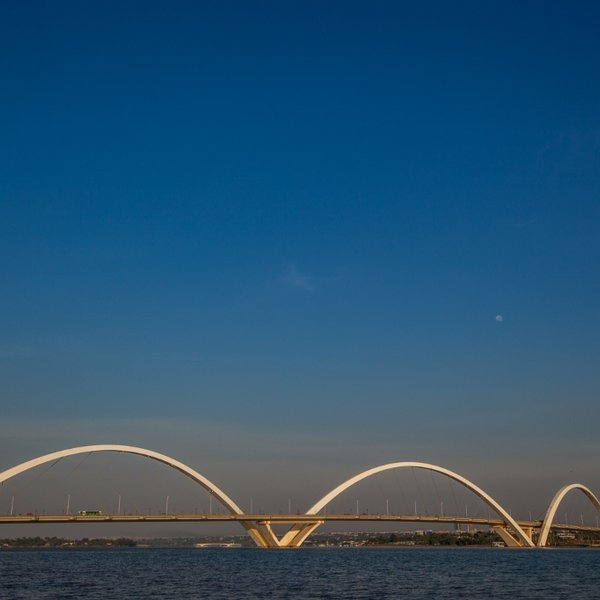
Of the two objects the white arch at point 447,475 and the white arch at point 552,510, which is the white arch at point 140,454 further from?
the white arch at point 552,510

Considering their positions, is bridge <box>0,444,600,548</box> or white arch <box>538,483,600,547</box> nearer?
bridge <box>0,444,600,548</box>

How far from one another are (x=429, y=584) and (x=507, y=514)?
75369mm

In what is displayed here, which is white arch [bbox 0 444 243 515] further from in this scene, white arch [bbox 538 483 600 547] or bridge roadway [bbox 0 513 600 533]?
white arch [bbox 538 483 600 547]

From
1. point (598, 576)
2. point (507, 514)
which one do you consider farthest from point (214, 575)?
point (507, 514)

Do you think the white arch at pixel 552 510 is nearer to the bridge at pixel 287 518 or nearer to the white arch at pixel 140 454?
the bridge at pixel 287 518

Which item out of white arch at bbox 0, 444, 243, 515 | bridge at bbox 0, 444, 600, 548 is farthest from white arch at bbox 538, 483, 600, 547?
white arch at bbox 0, 444, 243, 515

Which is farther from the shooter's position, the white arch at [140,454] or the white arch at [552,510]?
the white arch at [552,510]

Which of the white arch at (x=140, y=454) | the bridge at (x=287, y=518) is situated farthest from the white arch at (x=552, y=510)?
the white arch at (x=140, y=454)

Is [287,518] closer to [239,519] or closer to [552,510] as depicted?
[239,519]

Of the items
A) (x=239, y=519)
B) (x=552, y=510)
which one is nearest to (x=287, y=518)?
(x=239, y=519)

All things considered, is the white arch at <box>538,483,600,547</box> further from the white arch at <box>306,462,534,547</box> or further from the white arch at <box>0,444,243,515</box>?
the white arch at <box>0,444,243,515</box>

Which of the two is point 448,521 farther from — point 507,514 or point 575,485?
point 575,485

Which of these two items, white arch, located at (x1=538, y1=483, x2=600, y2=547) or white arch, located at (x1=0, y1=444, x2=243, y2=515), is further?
white arch, located at (x1=538, y1=483, x2=600, y2=547)

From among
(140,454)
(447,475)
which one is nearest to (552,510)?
(447,475)
